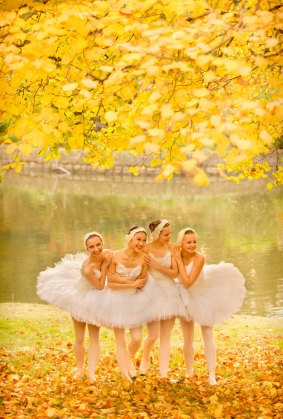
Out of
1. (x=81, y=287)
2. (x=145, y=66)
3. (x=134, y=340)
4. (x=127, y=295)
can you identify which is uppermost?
(x=145, y=66)

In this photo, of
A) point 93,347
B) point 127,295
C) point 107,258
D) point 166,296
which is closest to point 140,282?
point 127,295

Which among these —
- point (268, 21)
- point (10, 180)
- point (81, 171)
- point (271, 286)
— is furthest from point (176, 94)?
point (81, 171)

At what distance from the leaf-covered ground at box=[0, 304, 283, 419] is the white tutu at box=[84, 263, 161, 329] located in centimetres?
68

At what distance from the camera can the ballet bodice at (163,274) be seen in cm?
705

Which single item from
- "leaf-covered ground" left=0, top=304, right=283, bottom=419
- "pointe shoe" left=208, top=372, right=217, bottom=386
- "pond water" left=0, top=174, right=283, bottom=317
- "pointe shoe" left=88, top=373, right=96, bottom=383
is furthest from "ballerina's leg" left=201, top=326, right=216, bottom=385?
"pond water" left=0, top=174, right=283, bottom=317

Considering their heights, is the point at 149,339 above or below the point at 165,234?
below

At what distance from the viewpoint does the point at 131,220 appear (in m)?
23.4

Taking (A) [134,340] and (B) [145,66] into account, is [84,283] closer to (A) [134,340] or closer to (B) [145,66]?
→ (A) [134,340]

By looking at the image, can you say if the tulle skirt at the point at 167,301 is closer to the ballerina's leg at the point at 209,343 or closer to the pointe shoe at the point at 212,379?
the ballerina's leg at the point at 209,343

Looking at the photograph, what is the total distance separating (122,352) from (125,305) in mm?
520

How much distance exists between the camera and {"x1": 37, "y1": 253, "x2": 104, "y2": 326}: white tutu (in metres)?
6.95

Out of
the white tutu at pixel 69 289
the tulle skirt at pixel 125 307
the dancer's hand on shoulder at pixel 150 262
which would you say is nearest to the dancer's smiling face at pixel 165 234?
the dancer's hand on shoulder at pixel 150 262

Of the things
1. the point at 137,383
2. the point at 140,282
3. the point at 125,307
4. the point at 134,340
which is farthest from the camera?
the point at 134,340

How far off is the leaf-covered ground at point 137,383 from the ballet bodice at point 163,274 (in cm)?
98
